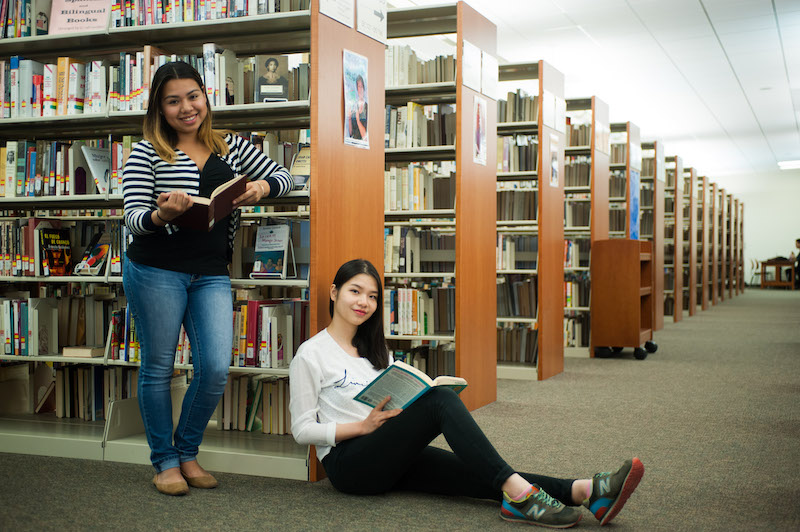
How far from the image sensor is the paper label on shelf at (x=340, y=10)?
3.12 m

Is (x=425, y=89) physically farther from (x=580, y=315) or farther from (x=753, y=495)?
(x=580, y=315)

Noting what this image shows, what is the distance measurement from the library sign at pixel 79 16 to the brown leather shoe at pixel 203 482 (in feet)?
6.63

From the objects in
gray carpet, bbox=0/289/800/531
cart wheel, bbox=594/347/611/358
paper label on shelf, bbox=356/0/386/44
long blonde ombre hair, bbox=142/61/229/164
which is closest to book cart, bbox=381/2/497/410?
gray carpet, bbox=0/289/800/531

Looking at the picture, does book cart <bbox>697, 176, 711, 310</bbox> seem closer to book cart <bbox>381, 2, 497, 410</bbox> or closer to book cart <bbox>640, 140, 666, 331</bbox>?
book cart <bbox>640, 140, 666, 331</bbox>

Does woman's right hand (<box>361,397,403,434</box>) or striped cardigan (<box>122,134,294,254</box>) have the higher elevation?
striped cardigan (<box>122,134,294,254</box>)

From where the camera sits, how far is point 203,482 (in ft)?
9.48

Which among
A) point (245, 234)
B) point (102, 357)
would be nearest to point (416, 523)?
point (245, 234)

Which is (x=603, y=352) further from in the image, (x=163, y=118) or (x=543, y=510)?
(x=163, y=118)

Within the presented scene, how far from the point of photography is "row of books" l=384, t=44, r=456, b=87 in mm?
4789

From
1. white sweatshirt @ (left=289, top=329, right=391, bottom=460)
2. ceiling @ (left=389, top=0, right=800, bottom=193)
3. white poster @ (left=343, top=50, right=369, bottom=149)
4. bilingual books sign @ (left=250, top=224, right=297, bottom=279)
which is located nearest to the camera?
white sweatshirt @ (left=289, top=329, right=391, bottom=460)

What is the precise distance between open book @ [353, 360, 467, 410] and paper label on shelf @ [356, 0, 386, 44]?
167 cm

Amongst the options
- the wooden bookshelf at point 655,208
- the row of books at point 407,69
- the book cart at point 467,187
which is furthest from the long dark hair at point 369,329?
the wooden bookshelf at point 655,208

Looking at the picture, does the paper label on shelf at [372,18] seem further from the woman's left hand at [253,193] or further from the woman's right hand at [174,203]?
the woman's right hand at [174,203]

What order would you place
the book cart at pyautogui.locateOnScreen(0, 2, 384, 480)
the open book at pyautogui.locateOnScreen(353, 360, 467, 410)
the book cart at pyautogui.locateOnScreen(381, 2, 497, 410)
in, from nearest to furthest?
1. the open book at pyautogui.locateOnScreen(353, 360, 467, 410)
2. the book cart at pyautogui.locateOnScreen(0, 2, 384, 480)
3. the book cart at pyautogui.locateOnScreen(381, 2, 497, 410)
